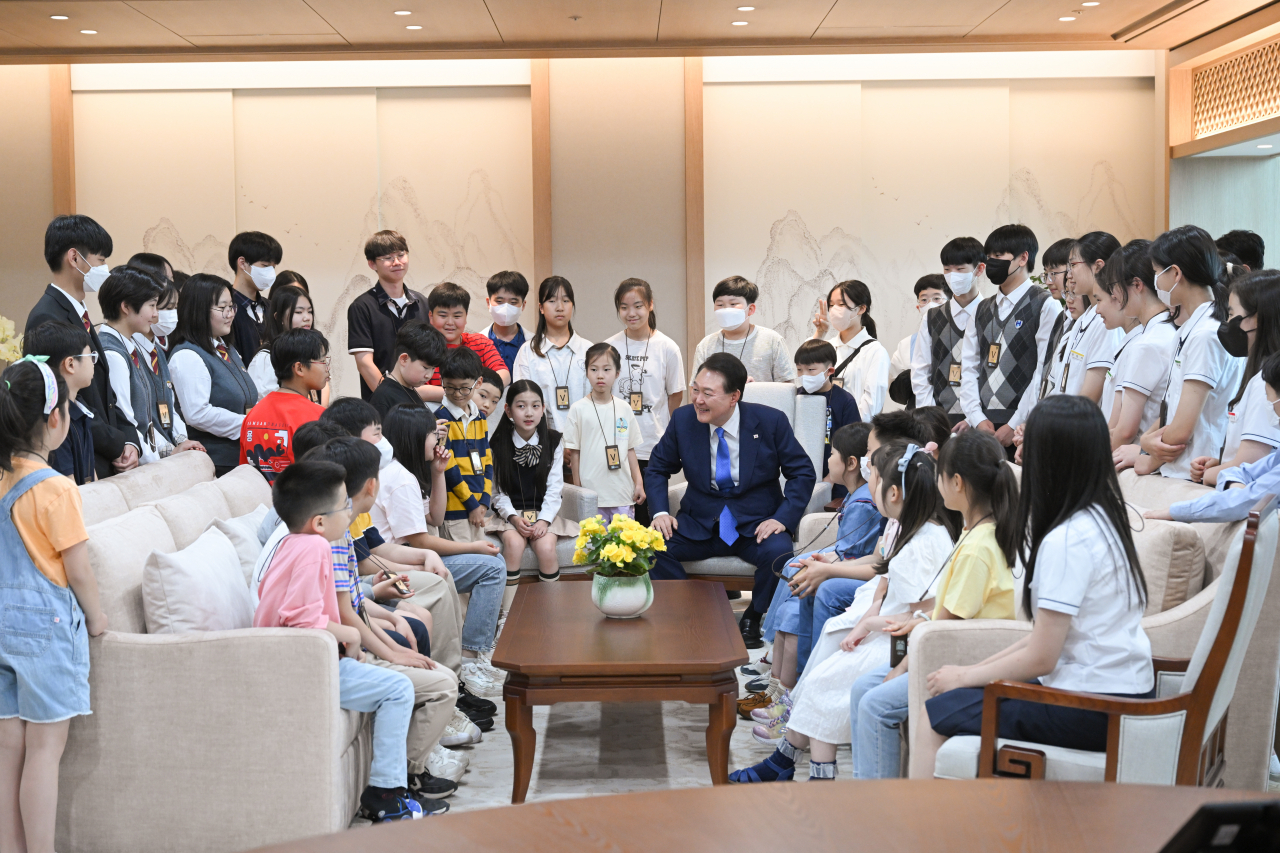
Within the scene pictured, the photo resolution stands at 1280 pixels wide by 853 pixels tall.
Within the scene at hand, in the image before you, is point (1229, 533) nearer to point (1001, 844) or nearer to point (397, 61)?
point (1001, 844)

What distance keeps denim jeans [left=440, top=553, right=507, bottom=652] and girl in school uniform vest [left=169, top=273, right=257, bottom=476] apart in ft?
3.60

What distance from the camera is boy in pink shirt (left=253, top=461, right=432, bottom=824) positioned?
292 centimetres

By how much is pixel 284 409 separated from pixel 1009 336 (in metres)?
3.24

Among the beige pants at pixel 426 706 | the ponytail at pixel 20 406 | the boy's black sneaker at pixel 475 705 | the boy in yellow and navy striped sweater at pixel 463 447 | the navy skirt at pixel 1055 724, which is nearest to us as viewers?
the navy skirt at pixel 1055 724

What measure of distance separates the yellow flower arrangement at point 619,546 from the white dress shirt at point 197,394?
166cm

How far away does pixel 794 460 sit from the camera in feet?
16.9

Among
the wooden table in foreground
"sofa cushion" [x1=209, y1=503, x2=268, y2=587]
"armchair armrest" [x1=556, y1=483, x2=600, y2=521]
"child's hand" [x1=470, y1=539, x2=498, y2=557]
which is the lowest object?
"child's hand" [x1=470, y1=539, x2=498, y2=557]

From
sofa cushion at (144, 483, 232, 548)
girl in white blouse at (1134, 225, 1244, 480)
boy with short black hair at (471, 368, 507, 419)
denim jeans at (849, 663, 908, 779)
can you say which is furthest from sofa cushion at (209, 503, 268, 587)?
girl in white blouse at (1134, 225, 1244, 480)

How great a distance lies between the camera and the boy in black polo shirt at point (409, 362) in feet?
15.8

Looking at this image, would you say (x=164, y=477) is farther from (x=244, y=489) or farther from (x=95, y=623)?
(x=95, y=623)

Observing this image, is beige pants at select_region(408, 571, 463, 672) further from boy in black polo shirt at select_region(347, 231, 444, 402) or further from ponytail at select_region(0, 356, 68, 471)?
boy in black polo shirt at select_region(347, 231, 444, 402)

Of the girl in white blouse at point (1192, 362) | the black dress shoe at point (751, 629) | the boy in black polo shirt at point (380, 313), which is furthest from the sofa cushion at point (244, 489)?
the girl in white blouse at point (1192, 362)

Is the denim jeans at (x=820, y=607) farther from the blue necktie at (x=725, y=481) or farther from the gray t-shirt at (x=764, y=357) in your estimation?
the gray t-shirt at (x=764, y=357)

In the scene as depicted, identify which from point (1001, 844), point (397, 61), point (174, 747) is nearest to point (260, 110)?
point (397, 61)
